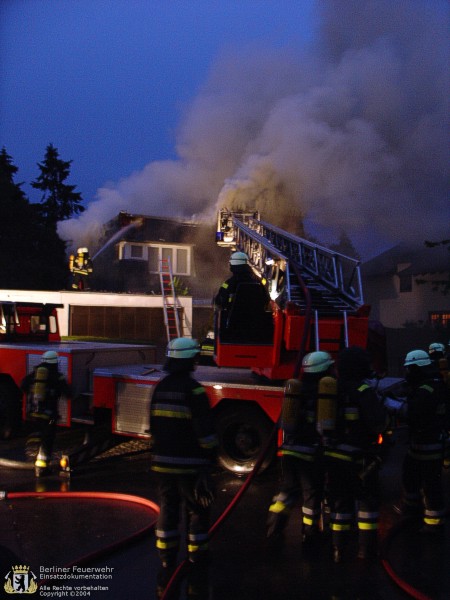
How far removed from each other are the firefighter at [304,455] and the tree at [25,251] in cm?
2096

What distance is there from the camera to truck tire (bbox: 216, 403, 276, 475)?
6.27m

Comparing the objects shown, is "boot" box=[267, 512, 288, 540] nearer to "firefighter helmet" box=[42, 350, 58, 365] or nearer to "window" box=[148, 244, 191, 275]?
"firefighter helmet" box=[42, 350, 58, 365]

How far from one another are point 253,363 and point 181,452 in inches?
102

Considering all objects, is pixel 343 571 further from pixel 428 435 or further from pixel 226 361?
pixel 226 361

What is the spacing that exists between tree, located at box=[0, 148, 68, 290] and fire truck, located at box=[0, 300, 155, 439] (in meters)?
14.6

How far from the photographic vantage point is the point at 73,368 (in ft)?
24.0

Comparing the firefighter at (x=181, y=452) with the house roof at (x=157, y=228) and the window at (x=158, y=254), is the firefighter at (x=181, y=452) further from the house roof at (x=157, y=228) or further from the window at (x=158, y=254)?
the house roof at (x=157, y=228)

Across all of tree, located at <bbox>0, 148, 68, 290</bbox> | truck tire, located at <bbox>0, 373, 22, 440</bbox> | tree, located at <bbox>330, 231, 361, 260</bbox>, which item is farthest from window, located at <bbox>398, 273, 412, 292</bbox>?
truck tire, located at <bbox>0, 373, 22, 440</bbox>

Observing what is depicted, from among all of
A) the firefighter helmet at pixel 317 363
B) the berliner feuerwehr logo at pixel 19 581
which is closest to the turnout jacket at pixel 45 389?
the firefighter helmet at pixel 317 363

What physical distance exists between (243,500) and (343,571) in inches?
69.8

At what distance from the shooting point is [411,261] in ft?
74.4

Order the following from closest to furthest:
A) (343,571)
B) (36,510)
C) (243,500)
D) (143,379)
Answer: (343,571), (36,510), (243,500), (143,379)

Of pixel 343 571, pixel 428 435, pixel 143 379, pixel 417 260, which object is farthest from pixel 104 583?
pixel 417 260

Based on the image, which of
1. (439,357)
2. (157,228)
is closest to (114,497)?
(439,357)
